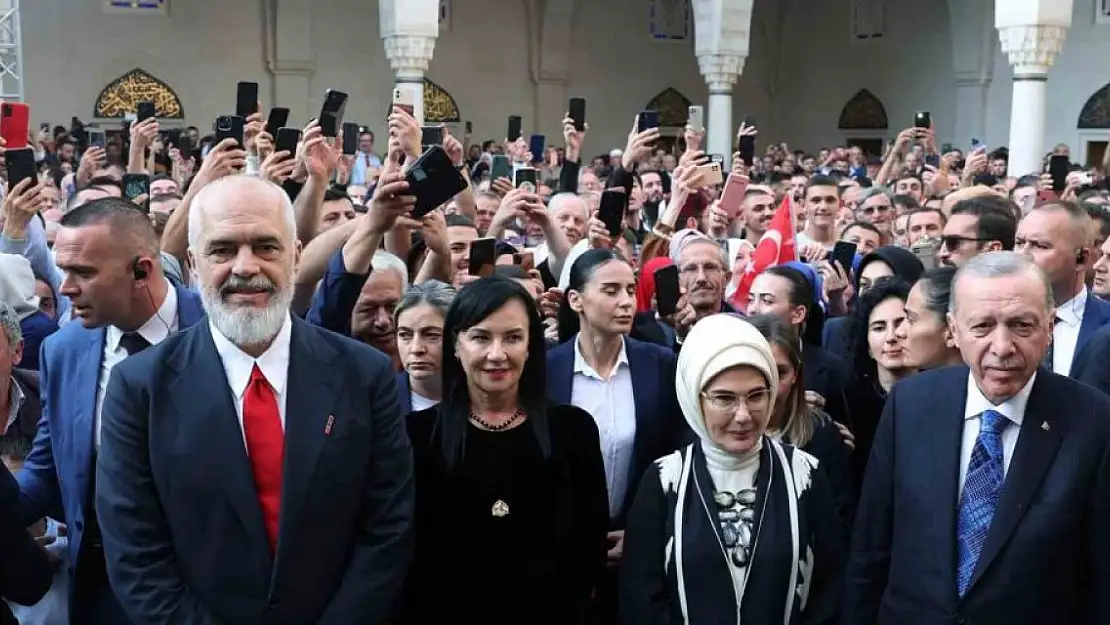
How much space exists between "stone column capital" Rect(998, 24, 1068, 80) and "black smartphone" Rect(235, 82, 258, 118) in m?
11.3

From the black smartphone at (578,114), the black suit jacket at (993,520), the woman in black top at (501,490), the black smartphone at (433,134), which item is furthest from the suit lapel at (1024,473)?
the black smartphone at (578,114)

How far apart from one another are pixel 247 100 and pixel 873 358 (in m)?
2.98

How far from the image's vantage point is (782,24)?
23.7 meters

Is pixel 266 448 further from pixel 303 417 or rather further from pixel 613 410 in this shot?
pixel 613 410

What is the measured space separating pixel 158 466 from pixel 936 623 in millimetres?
1674

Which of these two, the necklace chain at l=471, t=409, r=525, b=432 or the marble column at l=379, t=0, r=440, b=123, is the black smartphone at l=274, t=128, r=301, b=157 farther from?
the marble column at l=379, t=0, r=440, b=123

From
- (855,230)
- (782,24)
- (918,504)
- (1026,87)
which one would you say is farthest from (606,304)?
(782,24)

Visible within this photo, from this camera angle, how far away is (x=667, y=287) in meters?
4.29

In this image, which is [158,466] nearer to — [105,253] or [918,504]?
[105,253]

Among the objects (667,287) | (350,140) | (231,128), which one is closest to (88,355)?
(231,128)

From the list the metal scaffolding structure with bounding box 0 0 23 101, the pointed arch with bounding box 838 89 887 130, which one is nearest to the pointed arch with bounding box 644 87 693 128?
the pointed arch with bounding box 838 89 887 130

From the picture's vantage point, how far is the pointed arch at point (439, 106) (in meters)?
20.3

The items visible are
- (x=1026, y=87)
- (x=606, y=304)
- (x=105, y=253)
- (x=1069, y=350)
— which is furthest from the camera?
(x=1026, y=87)

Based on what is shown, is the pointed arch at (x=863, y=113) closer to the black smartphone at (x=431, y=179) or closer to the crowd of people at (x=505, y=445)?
the crowd of people at (x=505, y=445)
